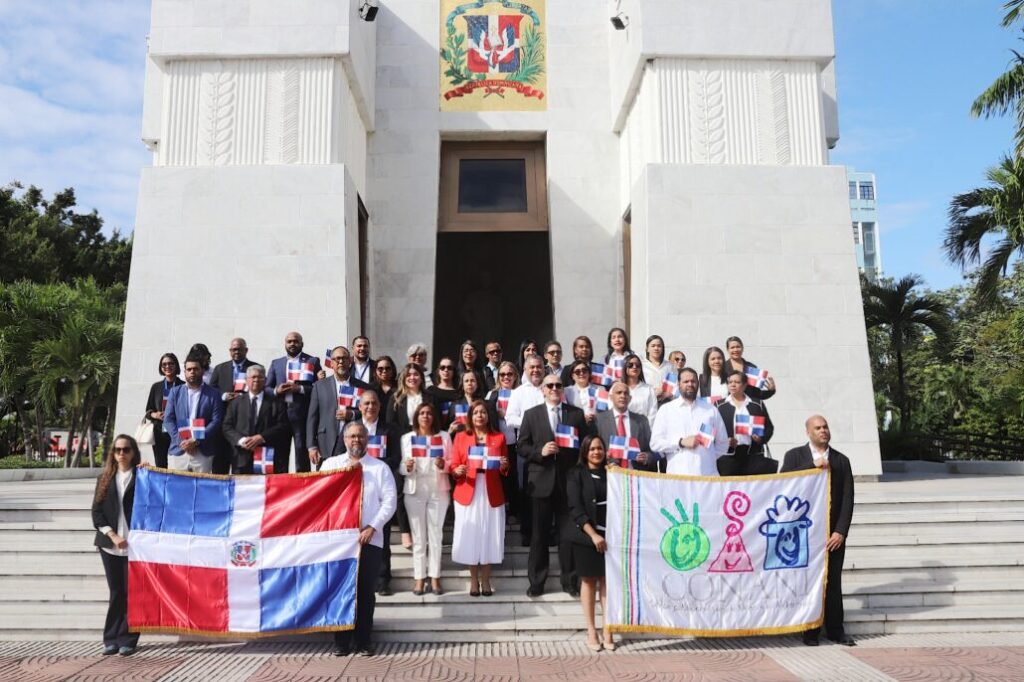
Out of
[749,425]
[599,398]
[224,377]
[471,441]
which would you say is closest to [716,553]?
[749,425]

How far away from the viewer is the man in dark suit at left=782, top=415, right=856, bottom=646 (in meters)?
6.41

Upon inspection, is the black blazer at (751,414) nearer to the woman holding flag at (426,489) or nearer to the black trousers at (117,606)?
the woman holding flag at (426,489)

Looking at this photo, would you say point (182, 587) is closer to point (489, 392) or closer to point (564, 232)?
point (489, 392)

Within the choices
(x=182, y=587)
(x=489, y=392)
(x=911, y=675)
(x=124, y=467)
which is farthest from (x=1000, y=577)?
(x=124, y=467)

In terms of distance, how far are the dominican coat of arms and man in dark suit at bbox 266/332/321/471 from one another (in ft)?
27.6

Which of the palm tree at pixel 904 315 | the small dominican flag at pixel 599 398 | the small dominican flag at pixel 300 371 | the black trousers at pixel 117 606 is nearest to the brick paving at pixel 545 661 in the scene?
the black trousers at pixel 117 606

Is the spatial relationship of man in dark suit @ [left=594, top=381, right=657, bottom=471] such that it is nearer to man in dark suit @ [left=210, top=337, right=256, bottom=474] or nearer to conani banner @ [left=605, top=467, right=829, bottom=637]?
conani banner @ [left=605, top=467, right=829, bottom=637]

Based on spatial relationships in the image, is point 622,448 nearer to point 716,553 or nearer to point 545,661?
point 716,553

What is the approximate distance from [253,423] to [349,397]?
3.31ft

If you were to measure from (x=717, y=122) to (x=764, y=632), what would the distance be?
9.19 meters

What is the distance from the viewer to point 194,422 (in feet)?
25.8

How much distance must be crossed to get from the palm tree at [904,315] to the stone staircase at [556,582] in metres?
12.5

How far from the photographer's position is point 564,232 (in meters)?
15.4

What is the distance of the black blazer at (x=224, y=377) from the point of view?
29.8 ft
